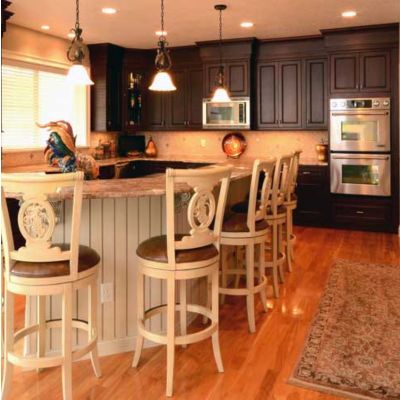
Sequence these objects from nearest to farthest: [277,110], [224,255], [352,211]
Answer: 1. [224,255]
2. [352,211]
3. [277,110]

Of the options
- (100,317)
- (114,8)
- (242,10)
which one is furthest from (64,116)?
(100,317)

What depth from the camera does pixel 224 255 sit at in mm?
3467

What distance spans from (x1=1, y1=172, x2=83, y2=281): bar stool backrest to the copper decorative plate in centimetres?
542

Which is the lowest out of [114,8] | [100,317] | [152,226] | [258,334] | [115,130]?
[258,334]

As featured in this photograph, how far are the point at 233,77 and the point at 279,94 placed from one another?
74cm

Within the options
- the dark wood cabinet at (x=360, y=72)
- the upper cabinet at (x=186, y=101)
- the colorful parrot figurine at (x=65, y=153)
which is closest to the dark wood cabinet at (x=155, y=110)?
the upper cabinet at (x=186, y=101)

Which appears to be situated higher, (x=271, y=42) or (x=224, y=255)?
(x=271, y=42)

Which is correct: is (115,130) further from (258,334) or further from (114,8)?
(258,334)

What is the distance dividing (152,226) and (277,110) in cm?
449

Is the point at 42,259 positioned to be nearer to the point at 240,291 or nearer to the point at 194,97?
the point at 240,291

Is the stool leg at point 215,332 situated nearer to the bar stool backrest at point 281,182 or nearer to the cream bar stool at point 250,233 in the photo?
the cream bar stool at point 250,233

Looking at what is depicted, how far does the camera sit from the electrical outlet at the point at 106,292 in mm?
2645

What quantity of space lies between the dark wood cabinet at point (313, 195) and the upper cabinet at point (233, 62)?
4.92 feet

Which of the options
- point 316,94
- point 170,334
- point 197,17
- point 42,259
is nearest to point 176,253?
point 170,334
